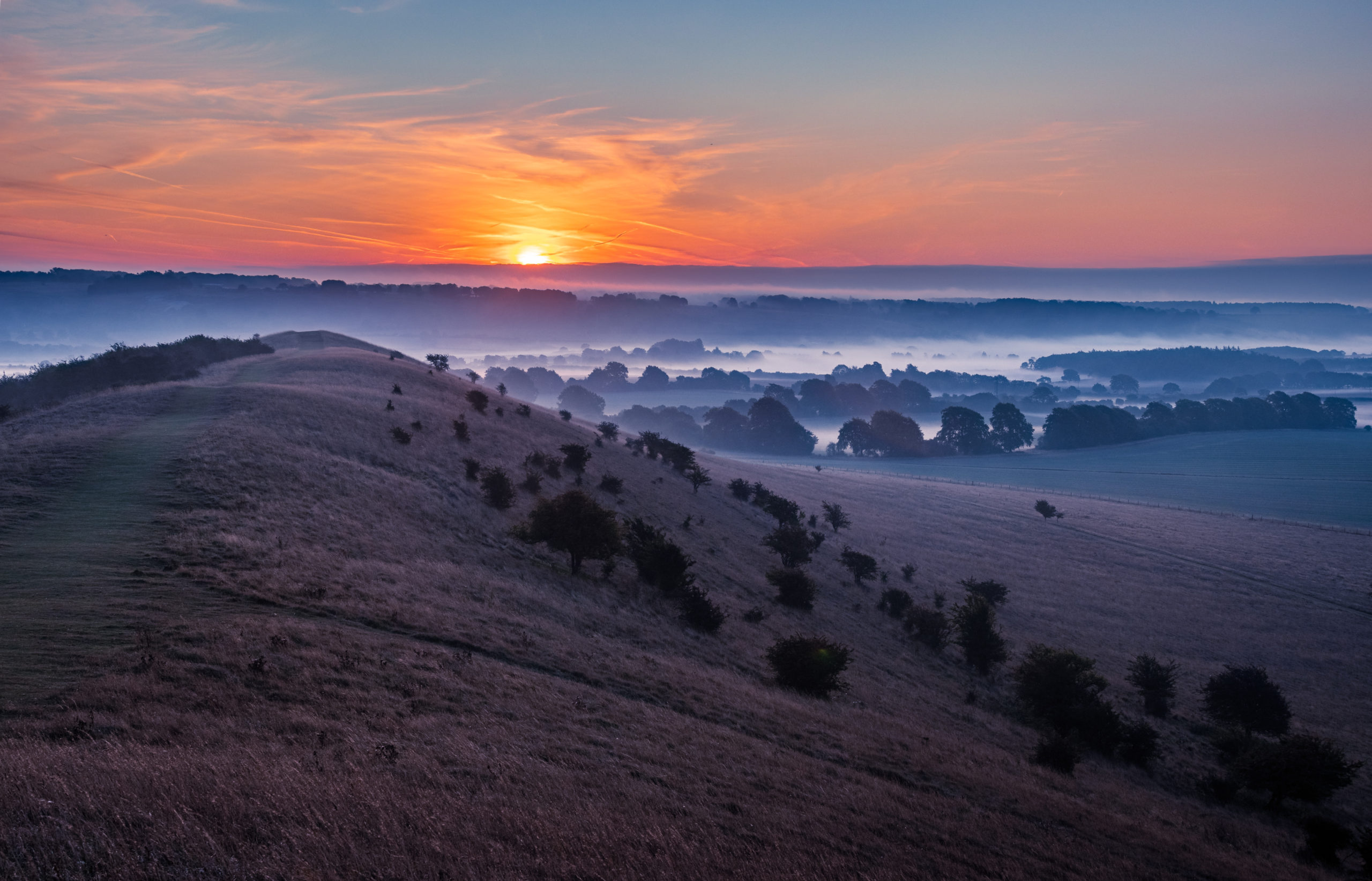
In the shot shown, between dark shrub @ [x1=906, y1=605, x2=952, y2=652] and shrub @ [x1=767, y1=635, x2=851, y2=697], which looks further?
dark shrub @ [x1=906, y1=605, x2=952, y2=652]

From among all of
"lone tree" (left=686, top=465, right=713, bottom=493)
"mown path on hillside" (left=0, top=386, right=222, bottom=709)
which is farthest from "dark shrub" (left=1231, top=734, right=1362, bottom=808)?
"lone tree" (left=686, top=465, right=713, bottom=493)

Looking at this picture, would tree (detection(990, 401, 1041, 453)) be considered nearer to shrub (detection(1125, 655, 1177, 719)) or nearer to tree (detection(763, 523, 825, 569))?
tree (detection(763, 523, 825, 569))

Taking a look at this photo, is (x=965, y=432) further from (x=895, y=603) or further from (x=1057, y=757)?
(x=1057, y=757)

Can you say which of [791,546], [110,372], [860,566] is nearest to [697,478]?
[791,546]

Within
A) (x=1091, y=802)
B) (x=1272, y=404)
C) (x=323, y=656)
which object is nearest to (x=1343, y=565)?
(x=1091, y=802)

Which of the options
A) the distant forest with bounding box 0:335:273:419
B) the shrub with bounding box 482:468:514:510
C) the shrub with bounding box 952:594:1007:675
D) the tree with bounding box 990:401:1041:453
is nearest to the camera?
the shrub with bounding box 952:594:1007:675

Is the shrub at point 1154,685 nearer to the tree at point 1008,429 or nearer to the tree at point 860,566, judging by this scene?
the tree at point 860,566
